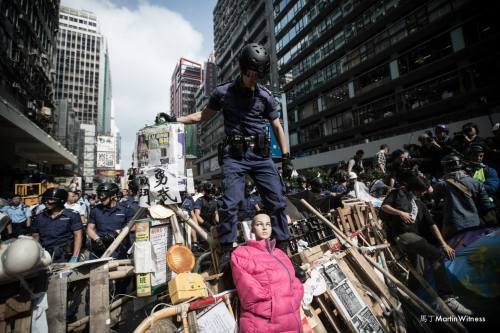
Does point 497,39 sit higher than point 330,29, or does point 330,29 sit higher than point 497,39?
point 330,29

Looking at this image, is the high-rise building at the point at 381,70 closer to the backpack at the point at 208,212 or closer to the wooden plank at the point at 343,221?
the wooden plank at the point at 343,221

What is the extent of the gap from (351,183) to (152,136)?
666 centimetres

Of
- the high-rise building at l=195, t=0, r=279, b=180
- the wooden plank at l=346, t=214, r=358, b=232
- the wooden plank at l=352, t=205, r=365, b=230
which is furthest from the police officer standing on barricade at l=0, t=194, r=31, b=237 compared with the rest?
the high-rise building at l=195, t=0, r=279, b=180

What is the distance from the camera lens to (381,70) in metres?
26.0

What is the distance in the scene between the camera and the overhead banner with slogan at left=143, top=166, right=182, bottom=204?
339 centimetres

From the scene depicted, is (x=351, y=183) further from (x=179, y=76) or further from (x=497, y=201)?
(x=179, y=76)

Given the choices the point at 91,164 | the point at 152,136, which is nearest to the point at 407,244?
the point at 152,136

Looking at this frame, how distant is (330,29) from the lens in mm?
32094

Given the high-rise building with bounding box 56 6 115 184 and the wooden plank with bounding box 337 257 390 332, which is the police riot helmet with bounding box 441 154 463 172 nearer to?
the wooden plank with bounding box 337 257 390 332

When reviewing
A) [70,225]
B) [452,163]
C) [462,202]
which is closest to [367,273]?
[462,202]

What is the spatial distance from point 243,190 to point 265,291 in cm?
123

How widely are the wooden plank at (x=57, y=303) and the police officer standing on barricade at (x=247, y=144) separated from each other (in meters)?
1.53

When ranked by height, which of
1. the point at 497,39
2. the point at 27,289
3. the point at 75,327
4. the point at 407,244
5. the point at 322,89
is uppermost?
the point at 322,89

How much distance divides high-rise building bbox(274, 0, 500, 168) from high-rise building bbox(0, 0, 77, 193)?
2379cm
